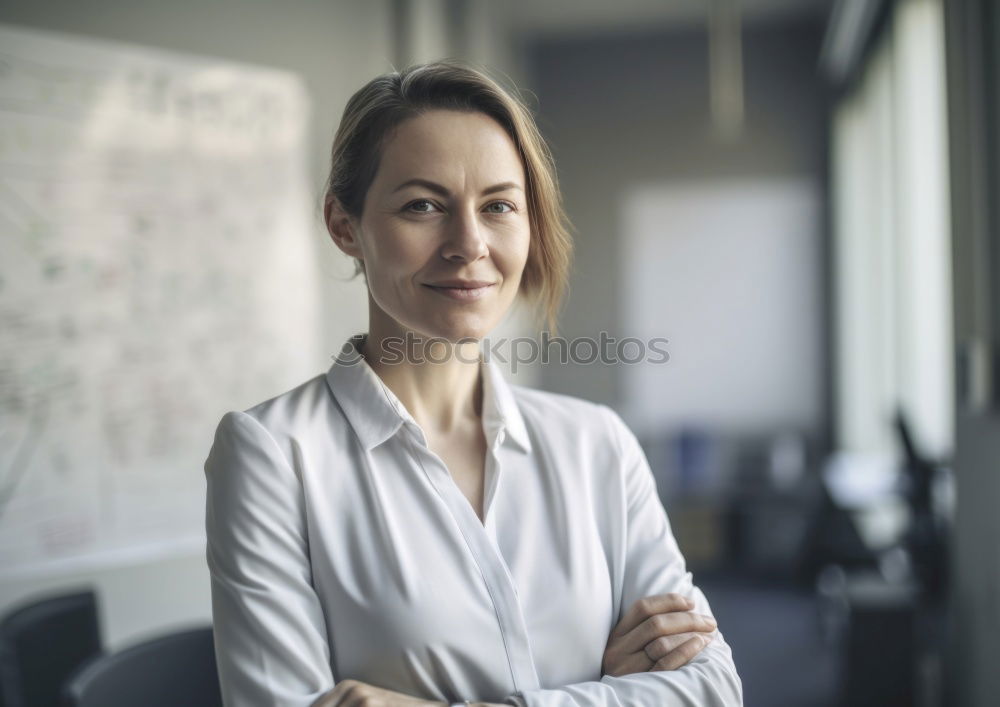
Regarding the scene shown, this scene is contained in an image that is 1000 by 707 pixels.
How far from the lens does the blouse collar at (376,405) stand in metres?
1.15

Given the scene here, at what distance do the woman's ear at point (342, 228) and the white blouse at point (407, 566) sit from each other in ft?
0.46

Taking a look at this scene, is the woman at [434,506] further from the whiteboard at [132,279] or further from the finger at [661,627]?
the whiteboard at [132,279]

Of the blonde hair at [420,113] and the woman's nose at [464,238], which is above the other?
the blonde hair at [420,113]

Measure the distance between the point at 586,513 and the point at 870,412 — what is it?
4.92m

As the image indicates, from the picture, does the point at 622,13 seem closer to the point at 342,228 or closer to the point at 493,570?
the point at 342,228

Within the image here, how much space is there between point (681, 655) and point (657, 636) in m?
0.04

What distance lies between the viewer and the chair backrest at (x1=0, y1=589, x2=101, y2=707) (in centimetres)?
188

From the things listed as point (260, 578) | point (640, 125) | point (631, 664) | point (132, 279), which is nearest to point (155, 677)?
point (260, 578)

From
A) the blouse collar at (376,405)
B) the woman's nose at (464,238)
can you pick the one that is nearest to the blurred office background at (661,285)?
the woman's nose at (464,238)

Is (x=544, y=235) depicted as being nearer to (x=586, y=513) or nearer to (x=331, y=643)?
(x=586, y=513)

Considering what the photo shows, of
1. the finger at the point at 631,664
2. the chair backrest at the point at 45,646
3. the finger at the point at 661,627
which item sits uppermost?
the finger at the point at 661,627

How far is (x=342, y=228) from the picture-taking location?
1.20 m

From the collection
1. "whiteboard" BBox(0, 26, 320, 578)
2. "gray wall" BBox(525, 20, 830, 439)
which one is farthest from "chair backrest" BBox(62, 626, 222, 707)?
"gray wall" BBox(525, 20, 830, 439)

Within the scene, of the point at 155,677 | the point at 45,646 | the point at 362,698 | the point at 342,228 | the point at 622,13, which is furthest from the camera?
the point at 622,13
